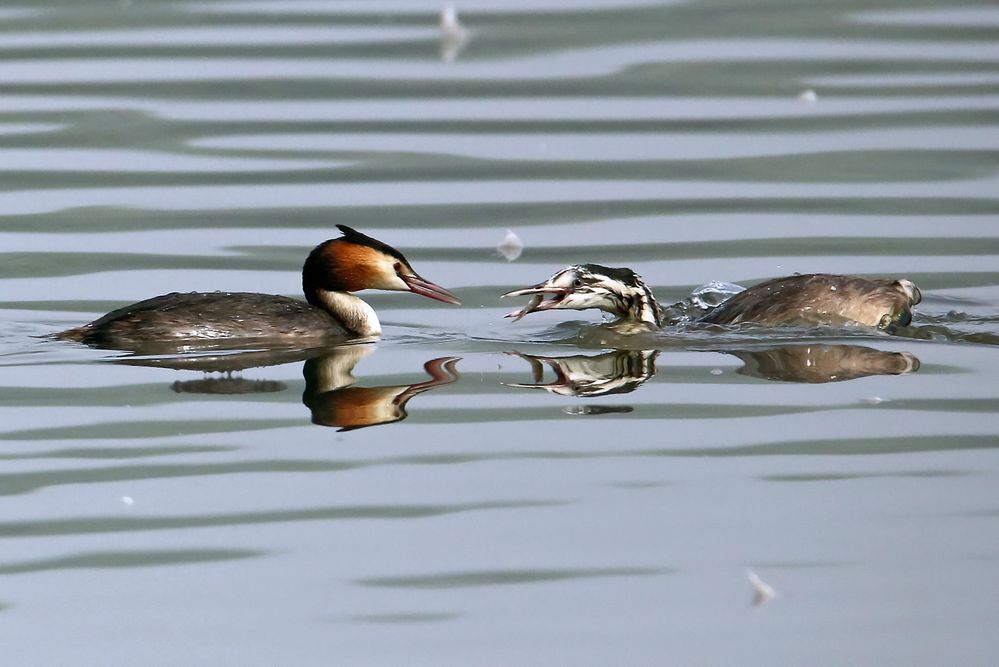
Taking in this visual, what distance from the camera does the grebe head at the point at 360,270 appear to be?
10.9 m

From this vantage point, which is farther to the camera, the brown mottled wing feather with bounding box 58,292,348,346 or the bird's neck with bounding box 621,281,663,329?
the bird's neck with bounding box 621,281,663,329

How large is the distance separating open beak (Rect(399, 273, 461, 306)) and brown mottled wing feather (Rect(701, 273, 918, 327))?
153cm

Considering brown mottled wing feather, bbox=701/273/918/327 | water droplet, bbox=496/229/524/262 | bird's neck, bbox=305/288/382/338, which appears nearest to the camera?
brown mottled wing feather, bbox=701/273/918/327

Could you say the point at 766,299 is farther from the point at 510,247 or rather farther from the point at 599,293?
the point at 510,247

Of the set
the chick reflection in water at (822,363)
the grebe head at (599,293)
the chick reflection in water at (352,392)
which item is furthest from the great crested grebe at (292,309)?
the chick reflection in water at (822,363)

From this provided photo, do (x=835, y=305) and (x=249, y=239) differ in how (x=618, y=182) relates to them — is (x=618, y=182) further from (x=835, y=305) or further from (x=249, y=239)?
(x=835, y=305)

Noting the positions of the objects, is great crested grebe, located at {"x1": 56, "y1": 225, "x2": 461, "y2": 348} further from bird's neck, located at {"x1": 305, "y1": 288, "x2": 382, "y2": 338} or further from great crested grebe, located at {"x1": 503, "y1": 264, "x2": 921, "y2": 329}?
great crested grebe, located at {"x1": 503, "y1": 264, "x2": 921, "y2": 329}

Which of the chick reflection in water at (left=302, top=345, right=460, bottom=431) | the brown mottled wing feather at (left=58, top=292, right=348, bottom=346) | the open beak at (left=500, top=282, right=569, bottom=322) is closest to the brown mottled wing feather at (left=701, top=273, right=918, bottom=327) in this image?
the open beak at (left=500, top=282, right=569, bottom=322)

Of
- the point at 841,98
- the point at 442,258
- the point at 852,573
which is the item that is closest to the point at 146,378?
the point at 442,258

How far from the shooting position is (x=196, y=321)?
1025cm

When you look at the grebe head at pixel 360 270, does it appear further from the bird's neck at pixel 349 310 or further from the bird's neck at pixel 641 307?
the bird's neck at pixel 641 307

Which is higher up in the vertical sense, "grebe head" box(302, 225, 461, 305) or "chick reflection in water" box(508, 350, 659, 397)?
"grebe head" box(302, 225, 461, 305)

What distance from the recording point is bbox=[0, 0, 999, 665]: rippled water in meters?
6.35

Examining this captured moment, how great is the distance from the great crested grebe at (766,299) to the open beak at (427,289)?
1.14 ft
